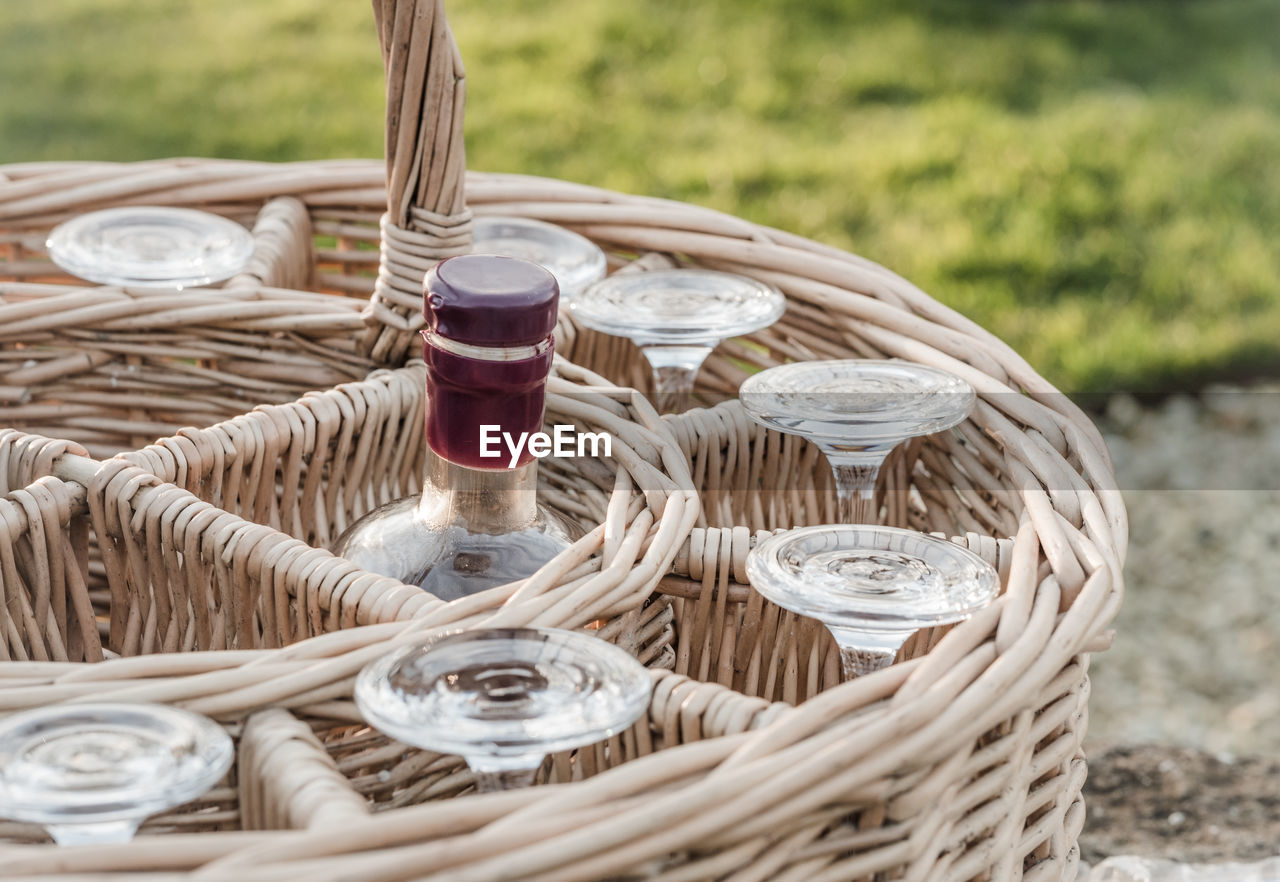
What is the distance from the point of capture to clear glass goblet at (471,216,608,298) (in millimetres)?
1055

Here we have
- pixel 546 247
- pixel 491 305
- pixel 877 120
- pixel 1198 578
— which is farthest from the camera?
pixel 877 120

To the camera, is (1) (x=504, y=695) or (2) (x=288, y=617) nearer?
→ (1) (x=504, y=695)

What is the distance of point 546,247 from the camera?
1086 mm

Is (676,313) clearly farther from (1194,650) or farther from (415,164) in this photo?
(1194,650)

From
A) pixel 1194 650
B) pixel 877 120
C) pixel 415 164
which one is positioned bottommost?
pixel 1194 650

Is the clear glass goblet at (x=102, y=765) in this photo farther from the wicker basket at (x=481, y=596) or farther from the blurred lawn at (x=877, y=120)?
the blurred lawn at (x=877, y=120)

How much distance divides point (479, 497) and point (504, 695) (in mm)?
202

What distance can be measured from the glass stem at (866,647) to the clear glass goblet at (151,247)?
1.85 feet

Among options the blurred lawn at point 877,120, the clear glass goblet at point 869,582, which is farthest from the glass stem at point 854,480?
the blurred lawn at point 877,120

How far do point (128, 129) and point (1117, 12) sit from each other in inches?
96.7

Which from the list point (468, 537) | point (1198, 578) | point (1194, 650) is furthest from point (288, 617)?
point (1198, 578)

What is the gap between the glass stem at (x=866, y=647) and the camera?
0.68 metres

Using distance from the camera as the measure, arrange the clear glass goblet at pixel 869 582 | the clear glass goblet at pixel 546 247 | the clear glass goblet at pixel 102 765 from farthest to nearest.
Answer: the clear glass goblet at pixel 546 247 → the clear glass goblet at pixel 869 582 → the clear glass goblet at pixel 102 765

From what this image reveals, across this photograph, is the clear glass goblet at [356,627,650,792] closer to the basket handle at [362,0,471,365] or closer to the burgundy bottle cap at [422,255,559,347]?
the burgundy bottle cap at [422,255,559,347]
